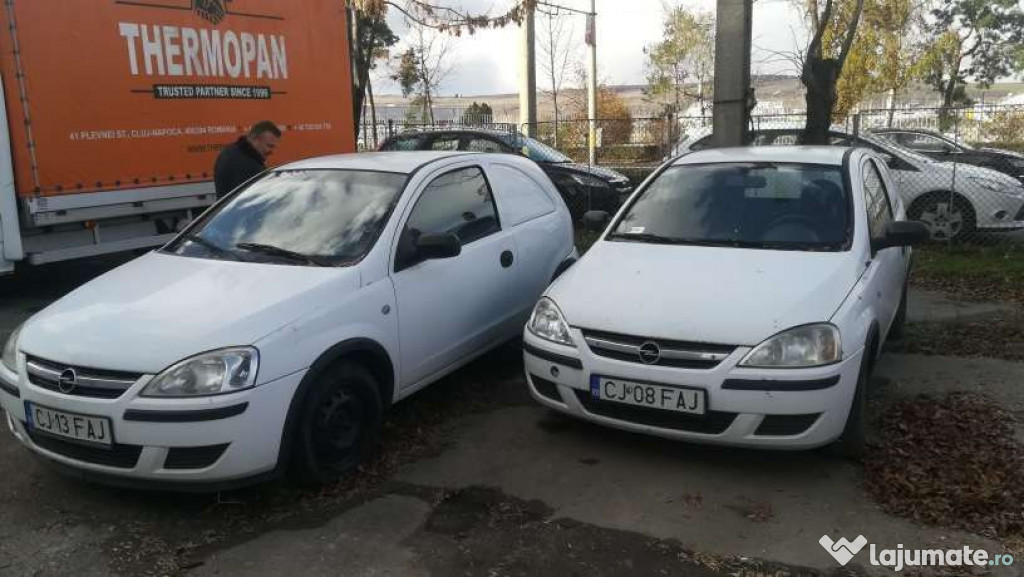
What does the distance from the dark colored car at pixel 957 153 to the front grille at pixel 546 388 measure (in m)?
7.67

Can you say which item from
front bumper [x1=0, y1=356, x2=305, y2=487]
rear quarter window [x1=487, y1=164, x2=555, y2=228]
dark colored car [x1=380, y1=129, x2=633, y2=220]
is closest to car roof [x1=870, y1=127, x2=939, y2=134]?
dark colored car [x1=380, y1=129, x2=633, y2=220]

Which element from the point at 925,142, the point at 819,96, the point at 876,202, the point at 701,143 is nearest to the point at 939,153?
the point at 819,96

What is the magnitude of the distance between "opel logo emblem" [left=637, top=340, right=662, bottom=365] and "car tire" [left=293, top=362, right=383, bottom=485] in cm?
136

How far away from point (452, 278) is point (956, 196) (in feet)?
25.2

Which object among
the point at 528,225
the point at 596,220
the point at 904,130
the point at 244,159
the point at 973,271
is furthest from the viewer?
the point at 904,130

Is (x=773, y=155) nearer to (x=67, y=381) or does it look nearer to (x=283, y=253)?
(x=283, y=253)

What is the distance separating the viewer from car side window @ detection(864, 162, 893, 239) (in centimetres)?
493

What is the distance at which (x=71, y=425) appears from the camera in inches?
139

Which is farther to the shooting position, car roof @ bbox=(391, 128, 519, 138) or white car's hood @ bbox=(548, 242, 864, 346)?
car roof @ bbox=(391, 128, 519, 138)

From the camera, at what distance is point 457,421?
16.2 feet

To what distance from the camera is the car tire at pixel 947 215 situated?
9922mm

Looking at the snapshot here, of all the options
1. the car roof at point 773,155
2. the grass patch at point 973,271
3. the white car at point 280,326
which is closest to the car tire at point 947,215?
the grass patch at point 973,271

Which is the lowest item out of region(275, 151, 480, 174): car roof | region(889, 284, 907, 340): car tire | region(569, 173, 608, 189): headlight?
region(889, 284, 907, 340): car tire

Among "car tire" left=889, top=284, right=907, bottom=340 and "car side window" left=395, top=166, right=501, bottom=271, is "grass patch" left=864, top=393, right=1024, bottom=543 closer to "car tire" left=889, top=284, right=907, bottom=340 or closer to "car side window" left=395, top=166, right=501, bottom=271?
"car tire" left=889, top=284, right=907, bottom=340
